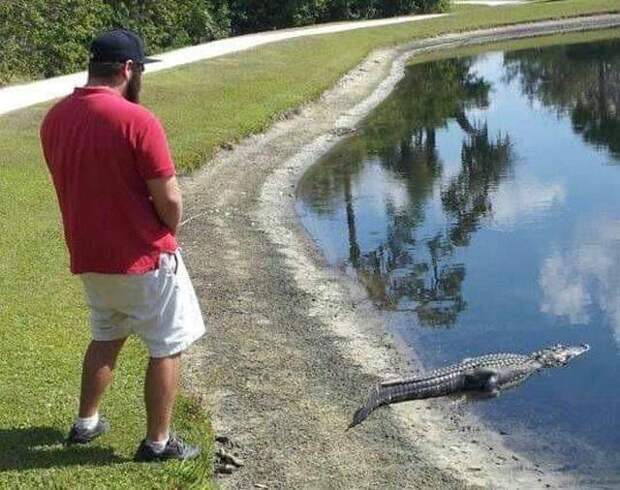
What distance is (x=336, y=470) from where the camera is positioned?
6.21m

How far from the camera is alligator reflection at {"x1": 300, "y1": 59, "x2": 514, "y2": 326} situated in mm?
10727

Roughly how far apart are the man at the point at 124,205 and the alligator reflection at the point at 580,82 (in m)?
13.5

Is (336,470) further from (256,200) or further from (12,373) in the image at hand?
(256,200)

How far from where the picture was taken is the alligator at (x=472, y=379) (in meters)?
7.38

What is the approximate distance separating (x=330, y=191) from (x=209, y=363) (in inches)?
313

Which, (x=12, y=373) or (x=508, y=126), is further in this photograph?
(x=508, y=126)

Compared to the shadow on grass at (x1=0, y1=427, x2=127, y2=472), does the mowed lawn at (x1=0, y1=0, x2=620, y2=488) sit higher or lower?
lower

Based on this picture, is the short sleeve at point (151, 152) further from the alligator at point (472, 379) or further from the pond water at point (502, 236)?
the pond water at point (502, 236)

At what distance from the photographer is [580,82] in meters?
26.4

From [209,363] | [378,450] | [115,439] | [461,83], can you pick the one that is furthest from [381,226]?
[461,83]

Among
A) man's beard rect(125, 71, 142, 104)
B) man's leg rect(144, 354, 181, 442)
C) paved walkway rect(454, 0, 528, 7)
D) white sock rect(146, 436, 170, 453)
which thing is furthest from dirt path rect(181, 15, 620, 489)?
paved walkway rect(454, 0, 528, 7)

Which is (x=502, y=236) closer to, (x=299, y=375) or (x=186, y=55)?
(x=299, y=375)

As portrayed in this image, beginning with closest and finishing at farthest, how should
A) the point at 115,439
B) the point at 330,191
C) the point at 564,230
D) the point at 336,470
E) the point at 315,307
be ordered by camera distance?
the point at 115,439 → the point at 336,470 → the point at 315,307 → the point at 564,230 → the point at 330,191

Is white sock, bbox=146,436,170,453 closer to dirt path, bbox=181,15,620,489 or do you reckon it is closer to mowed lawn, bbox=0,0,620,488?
mowed lawn, bbox=0,0,620,488
